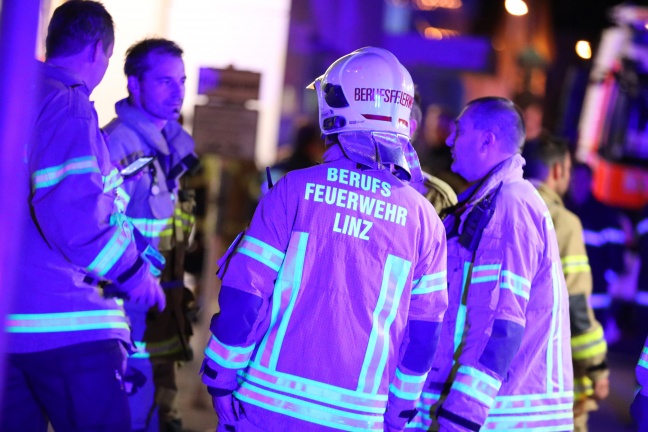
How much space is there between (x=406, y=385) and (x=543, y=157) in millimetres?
2471

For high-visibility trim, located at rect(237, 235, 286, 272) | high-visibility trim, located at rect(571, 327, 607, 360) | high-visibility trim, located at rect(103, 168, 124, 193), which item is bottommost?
high-visibility trim, located at rect(571, 327, 607, 360)

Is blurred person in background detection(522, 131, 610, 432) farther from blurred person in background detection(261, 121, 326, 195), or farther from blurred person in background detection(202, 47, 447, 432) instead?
blurred person in background detection(261, 121, 326, 195)

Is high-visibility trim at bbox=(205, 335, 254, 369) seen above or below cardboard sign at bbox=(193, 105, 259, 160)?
below

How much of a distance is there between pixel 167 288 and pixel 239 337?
1707mm

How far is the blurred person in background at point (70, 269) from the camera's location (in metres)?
3.19

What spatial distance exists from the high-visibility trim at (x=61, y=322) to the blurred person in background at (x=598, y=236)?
4.58 meters

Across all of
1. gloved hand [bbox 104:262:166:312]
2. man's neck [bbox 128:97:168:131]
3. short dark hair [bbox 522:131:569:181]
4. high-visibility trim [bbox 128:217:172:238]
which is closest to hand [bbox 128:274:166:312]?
gloved hand [bbox 104:262:166:312]

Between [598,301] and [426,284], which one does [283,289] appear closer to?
[426,284]

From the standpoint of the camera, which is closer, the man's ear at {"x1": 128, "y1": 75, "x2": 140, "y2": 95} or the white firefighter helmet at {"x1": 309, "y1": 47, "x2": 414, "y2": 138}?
the white firefighter helmet at {"x1": 309, "y1": 47, "x2": 414, "y2": 138}

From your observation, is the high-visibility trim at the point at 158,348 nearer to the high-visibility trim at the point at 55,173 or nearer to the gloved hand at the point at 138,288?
the gloved hand at the point at 138,288

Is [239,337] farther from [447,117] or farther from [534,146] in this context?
[447,117]

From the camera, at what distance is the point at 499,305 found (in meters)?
3.54

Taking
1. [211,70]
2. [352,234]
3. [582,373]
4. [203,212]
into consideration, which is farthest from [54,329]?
[203,212]

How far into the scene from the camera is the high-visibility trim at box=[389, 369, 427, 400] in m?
3.29
